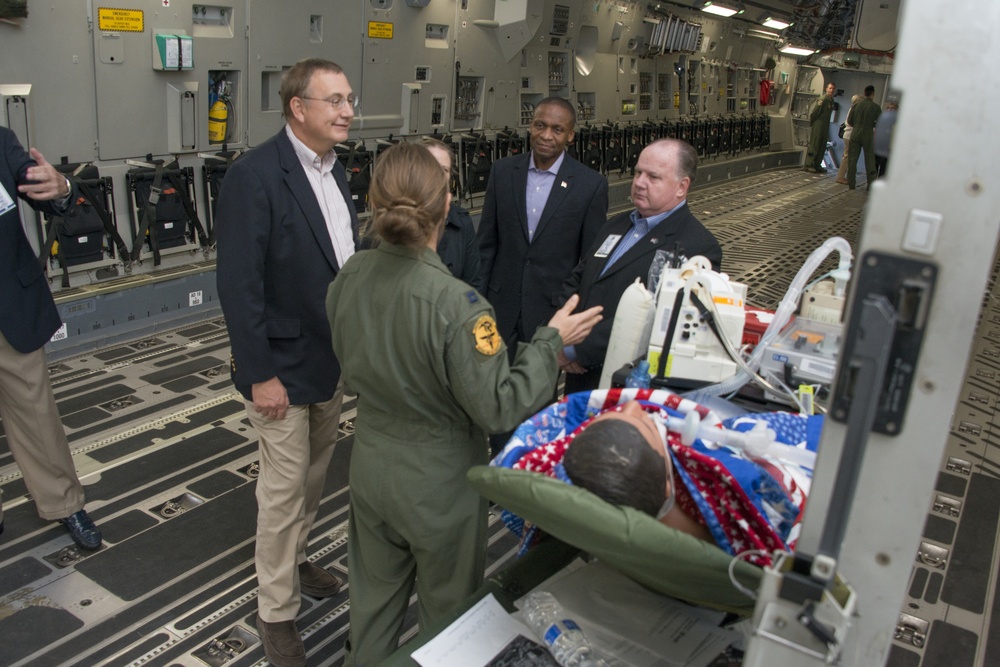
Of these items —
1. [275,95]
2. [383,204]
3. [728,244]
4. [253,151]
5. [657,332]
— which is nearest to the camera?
[383,204]

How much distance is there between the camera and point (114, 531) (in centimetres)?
383

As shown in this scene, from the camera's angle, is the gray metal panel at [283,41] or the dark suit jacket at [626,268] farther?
the gray metal panel at [283,41]

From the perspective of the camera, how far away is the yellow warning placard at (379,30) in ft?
23.8

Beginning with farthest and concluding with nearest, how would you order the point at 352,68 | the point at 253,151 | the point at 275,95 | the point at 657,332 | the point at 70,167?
the point at 352,68 < the point at 275,95 < the point at 70,167 < the point at 253,151 < the point at 657,332

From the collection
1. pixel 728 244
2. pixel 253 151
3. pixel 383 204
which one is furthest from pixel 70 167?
pixel 728 244

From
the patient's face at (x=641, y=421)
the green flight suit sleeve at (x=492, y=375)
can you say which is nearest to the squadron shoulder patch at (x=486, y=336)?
the green flight suit sleeve at (x=492, y=375)

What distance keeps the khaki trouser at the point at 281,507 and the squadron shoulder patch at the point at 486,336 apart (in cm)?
106

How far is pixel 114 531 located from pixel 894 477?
3373 millimetres

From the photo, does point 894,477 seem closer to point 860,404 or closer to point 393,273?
point 860,404

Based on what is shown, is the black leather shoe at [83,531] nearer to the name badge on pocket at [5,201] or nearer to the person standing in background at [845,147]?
the name badge on pocket at [5,201]

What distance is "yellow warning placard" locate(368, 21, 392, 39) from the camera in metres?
7.26

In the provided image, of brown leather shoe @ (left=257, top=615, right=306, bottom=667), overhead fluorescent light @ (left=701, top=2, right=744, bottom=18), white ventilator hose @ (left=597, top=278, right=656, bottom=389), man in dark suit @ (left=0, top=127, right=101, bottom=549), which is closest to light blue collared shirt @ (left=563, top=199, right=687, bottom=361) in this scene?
white ventilator hose @ (left=597, top=278, right=656, bottom=389)

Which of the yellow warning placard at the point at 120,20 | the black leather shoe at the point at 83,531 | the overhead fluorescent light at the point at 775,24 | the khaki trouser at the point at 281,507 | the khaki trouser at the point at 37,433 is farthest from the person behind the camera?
the overhead fluorescent light at the point at 775,24

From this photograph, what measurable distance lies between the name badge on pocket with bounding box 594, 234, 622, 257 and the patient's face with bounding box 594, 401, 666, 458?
154 centimetres
